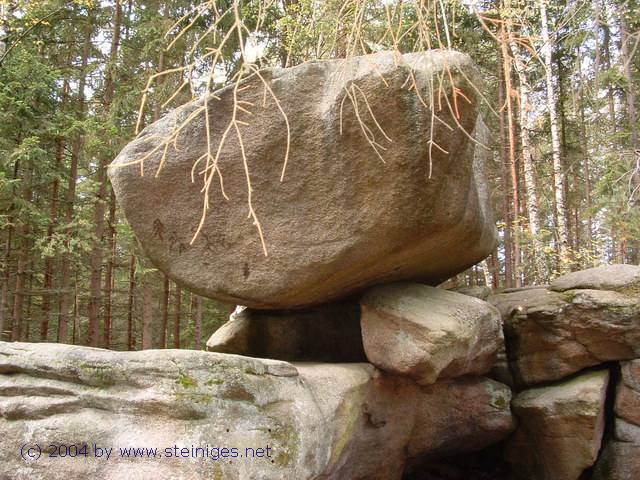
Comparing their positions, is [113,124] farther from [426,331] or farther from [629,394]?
[629,394]

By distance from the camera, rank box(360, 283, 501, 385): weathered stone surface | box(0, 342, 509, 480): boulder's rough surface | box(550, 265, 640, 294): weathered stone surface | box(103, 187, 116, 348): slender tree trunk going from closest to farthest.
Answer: box(0, 342, 509, 480): boulder's rough surface → box(360, 283, 501, 385): weathered stone surface → box(550, 265, 640, 294): weathered stone surface → box(103, 187, 116, 348): slender tree trunk

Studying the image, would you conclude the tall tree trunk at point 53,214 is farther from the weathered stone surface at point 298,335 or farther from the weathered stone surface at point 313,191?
the weathered stone surface at point 313,191

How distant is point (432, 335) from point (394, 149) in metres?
1.74

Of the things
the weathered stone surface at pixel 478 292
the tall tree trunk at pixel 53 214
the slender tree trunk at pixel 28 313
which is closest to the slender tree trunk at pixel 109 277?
the tall tree trunk at pixel 53 214

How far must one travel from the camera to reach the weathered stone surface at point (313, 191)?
4.47 metres

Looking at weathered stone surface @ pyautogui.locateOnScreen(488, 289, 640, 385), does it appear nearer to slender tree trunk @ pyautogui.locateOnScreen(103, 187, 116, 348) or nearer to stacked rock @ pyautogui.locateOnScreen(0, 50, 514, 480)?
stacked rock @ pyautogui.locateOnScreen(0, 50, 514, 480)

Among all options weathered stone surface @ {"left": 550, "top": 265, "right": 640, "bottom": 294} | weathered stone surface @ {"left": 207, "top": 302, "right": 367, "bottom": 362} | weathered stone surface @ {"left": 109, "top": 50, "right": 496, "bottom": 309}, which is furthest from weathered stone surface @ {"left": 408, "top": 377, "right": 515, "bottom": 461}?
weathered stone surface @ {"left": 109, "top": 50, "right": 496, "bottom": 309}

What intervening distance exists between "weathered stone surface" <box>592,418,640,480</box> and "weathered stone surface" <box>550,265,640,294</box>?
56.7 inches

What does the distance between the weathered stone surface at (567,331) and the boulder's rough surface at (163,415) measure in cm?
286

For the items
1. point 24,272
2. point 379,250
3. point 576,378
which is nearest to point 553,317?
point 576,378

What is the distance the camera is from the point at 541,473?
5.98 meters

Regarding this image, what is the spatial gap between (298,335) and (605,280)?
11.6 ft

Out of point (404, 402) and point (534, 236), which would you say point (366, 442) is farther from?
point (534, 236)

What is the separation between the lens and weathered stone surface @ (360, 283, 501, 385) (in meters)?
4.91
